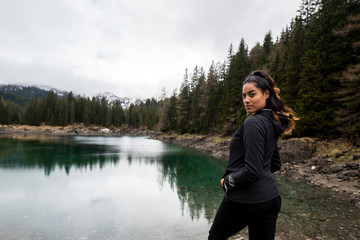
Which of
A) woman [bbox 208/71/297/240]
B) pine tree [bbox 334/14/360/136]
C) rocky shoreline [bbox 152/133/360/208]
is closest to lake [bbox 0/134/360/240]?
rocky shoreline [bbox 152/133/360/208]

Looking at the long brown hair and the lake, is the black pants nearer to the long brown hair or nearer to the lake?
the long brown hair

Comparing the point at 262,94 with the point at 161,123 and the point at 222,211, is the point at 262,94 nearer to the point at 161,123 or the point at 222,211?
the point at 222,211

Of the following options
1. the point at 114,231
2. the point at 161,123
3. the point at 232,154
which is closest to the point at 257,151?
the point at 232,154

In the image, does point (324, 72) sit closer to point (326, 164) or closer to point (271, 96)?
point (326, 164)

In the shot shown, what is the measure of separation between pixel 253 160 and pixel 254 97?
0.75m

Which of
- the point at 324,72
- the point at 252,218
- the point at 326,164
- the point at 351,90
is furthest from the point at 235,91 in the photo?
A: the point at 252,218

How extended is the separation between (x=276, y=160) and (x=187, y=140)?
161ft

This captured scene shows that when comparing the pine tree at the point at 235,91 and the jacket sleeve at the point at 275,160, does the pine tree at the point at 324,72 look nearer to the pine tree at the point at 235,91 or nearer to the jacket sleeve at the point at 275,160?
the pine tree at the point at 235,91

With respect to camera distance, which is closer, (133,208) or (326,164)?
(133,208)

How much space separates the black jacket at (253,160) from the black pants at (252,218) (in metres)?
0.07

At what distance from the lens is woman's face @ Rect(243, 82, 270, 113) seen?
231 cm

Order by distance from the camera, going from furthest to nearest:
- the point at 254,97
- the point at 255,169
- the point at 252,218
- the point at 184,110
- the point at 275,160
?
the point at 184,110 → the point at 275,160 → the point at 254,97 → the point at 252,218 → the point at 255,169

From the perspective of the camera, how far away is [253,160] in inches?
78.8

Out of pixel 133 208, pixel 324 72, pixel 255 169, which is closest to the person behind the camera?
pixel 255 169
